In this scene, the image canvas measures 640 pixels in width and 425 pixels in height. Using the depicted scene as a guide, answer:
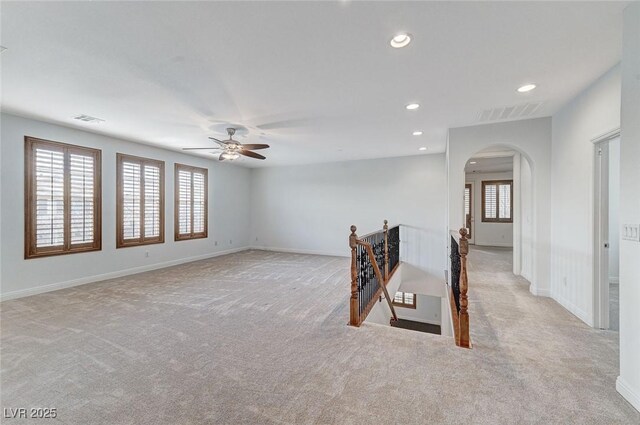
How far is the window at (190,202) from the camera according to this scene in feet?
23.1

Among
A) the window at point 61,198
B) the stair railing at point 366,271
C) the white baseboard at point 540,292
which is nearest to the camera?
the stair railing at point 366,271

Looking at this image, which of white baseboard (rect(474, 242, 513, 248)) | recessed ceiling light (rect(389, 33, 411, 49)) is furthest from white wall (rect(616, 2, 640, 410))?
white baseboard (rect(474, 242, 513, 248))

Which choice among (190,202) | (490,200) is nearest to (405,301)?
(490,200)

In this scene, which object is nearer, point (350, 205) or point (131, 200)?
point (131, 200)

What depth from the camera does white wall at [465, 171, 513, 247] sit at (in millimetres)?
9523

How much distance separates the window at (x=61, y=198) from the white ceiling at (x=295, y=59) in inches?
29.5

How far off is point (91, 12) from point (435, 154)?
22.9 ft

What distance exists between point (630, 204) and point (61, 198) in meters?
7.36

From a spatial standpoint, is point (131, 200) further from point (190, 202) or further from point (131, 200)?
point (190, 202)

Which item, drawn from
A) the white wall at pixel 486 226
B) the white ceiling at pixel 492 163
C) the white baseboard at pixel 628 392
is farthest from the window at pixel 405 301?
the white baseboard at pixel 628 392

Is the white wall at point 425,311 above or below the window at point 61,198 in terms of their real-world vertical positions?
below

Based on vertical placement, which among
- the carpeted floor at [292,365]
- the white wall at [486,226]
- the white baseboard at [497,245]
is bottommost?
the carpeted floor at [292,365]

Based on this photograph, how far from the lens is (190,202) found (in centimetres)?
736

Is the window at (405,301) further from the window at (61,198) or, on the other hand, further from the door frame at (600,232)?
the window at (61,198)
